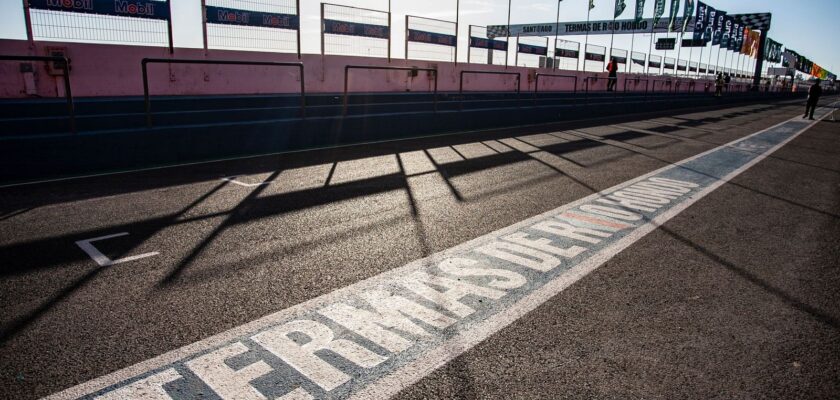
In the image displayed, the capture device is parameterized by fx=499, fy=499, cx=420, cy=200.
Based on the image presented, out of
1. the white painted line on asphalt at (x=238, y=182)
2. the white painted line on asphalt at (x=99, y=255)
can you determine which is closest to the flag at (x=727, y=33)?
the white painted line on asphalt at (x=238, y=182)

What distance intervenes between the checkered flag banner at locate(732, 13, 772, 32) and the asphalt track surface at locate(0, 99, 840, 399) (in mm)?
67351

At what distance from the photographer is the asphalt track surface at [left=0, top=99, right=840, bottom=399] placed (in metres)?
2.67

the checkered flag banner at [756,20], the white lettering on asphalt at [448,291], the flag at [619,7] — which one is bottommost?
the white lettering on asphalt at [448,291]

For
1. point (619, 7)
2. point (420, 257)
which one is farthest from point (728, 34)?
point (420, 257)

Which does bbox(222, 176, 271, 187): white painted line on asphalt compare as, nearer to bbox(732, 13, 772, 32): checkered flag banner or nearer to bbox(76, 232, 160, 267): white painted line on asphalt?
bbox(76, 232, 160, 267): white painted line on asphalt

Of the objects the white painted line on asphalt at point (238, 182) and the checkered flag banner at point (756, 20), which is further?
the checkered flag banner at point (756, 20)

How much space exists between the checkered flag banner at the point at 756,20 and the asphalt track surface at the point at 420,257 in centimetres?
6735

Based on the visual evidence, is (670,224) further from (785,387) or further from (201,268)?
(201,268)

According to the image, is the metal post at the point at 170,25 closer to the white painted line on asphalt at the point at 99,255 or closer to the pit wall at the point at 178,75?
the pit wall at the point at 178,75

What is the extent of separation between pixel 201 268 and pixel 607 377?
10.2ft

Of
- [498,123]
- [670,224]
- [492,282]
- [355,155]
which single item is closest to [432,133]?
[498,123]

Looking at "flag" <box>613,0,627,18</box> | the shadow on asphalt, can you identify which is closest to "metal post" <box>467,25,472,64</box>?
the shadow on asphalt

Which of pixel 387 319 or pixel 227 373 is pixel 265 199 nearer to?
pixel 387 319

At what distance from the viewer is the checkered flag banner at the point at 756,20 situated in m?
61.0
